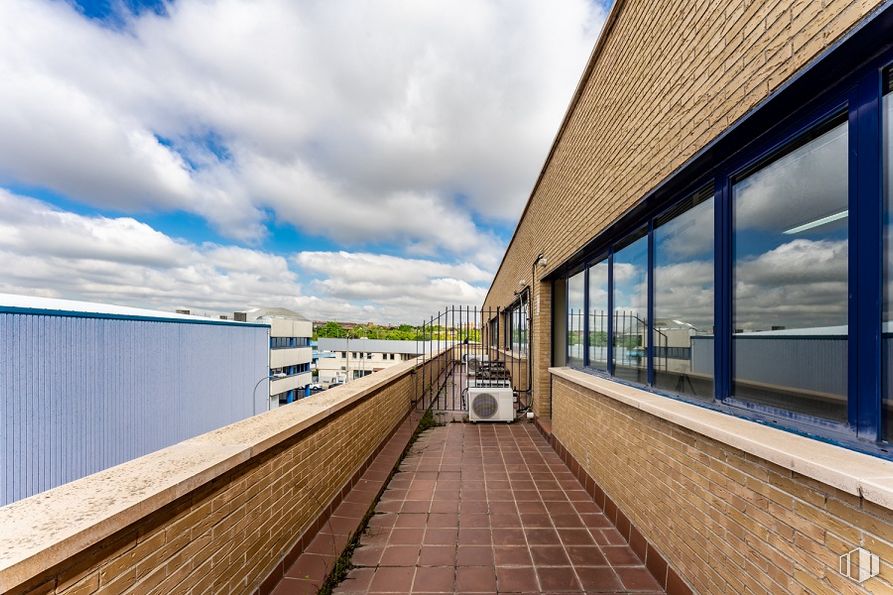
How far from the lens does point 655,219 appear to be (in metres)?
3.25

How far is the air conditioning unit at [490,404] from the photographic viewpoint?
23.2 feet

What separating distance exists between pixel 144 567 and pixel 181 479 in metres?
0.29

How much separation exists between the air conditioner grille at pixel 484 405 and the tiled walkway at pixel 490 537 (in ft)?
6.69

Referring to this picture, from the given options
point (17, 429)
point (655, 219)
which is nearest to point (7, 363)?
point (17, 429)

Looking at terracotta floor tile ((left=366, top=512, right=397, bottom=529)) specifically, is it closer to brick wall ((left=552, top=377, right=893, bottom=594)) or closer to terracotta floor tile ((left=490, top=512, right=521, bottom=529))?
terracotta floor tile ((left=490, top=512, right=521, bottom=529))

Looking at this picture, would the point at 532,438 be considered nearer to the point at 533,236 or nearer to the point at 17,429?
the point at 533,236

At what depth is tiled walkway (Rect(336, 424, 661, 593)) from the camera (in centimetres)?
260

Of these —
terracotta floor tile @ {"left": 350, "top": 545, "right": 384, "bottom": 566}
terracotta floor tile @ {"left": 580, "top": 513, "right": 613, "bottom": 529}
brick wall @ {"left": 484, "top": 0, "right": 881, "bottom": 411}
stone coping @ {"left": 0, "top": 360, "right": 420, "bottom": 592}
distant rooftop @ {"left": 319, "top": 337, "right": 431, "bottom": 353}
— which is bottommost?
distant rooftop @ {"left": 319, "top": 337, "right": 431, "bottom": 353}

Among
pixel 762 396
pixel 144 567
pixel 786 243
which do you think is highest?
pixel 786 243

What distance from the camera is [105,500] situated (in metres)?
1.34

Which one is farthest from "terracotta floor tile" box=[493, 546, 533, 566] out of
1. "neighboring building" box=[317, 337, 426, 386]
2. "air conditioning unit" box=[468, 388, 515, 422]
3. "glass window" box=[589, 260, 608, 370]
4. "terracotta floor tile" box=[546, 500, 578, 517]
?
"neighboring building" box=[317, 337, 426, 386]

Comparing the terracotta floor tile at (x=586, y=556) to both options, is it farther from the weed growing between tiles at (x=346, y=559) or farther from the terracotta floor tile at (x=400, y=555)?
the weed growing between tiles at (x=346, y=559)

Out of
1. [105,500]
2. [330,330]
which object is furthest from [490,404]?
[330,330]

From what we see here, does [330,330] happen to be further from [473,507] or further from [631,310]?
[631,310]
